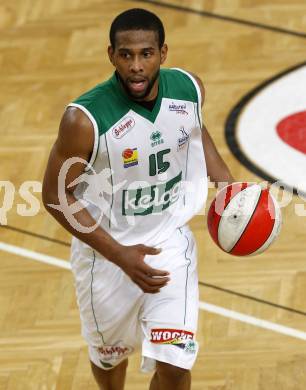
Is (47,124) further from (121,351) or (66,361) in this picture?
(121,351)

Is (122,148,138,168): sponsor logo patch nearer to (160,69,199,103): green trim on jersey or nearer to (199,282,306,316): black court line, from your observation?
(160,69,199,103): green trim on jersey

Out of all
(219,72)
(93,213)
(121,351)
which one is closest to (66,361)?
(121,351)

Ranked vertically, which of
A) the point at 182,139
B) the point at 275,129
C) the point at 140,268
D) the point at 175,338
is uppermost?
the point at 182,139

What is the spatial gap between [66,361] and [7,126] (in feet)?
9.52

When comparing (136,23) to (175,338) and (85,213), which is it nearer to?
(85,213)

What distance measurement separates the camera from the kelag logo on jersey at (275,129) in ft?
25.5

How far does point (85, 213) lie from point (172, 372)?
2.64 ft

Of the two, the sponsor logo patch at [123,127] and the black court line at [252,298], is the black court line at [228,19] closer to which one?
the black court line at [252,298]

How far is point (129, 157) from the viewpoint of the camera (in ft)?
15.9

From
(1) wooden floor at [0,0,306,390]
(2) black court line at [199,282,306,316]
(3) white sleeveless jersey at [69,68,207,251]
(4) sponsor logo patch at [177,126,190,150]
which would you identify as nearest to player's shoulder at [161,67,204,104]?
(3) white sleeveless jersey at [69,68,207,251]

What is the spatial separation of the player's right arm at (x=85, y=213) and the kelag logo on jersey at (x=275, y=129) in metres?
2.94

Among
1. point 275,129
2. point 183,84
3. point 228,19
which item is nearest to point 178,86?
point 183,84

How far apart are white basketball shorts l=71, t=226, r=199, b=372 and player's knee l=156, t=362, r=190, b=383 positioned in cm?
3

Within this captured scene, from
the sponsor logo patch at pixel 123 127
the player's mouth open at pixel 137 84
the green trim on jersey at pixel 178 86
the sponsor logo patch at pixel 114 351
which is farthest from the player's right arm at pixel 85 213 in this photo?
the sponsor logo patch at pixel 114 351
